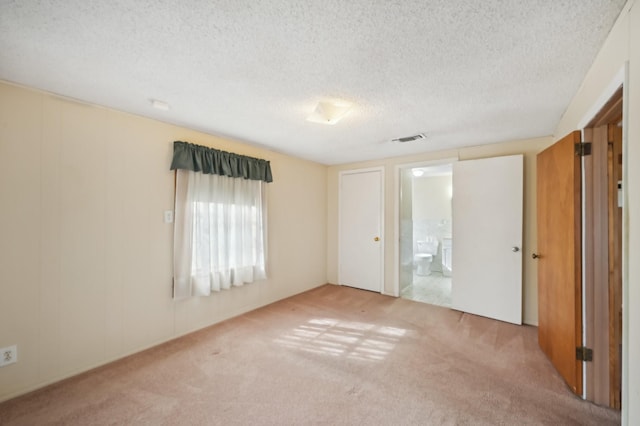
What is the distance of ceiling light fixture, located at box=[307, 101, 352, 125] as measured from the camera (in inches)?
Result: 82.0

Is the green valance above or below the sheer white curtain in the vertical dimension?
above

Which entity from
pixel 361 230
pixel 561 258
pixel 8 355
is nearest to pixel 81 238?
pixel 8 355

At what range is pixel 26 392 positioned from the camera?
1813mm

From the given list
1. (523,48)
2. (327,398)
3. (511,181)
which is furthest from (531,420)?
(511,181)

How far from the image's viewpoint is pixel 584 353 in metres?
1.78

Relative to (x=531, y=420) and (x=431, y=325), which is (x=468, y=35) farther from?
(x=431, y=325)

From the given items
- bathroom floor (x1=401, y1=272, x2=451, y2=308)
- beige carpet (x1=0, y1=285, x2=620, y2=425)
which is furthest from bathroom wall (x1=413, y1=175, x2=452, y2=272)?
beige carpet (x1=0, y1=285, x2=620, y2=425)

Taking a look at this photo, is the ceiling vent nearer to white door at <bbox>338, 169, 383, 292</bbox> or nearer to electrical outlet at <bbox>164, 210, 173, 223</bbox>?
white door at <bbox>338, 169, 383, 292</bbox>

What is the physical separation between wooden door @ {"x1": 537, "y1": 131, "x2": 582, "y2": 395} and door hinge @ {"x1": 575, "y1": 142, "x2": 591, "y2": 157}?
0.07 ft

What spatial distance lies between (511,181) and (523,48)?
2.06 m

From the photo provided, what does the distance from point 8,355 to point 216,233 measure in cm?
167
